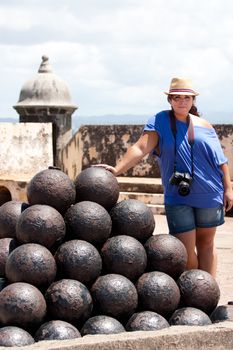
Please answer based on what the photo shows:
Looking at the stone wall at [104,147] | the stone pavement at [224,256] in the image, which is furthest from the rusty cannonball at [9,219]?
the stone wall at [104,147]

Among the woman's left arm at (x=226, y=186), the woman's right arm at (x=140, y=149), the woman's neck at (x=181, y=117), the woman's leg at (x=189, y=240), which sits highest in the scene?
the woman's neck at (x=181, y=117)

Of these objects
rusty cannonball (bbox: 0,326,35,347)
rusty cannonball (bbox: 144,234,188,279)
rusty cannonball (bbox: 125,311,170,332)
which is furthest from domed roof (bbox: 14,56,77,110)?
rusty cannonball (bbox: 0,326,35,347)

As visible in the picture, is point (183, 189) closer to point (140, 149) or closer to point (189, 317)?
point (140, 149)

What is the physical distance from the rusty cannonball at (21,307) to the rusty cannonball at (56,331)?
68mm

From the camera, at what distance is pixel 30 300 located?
3.92 m

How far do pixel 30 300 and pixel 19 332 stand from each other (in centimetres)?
18

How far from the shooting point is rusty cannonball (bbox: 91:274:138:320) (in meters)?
4.10

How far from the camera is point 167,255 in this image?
14.4 ft

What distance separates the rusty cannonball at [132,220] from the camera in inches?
176

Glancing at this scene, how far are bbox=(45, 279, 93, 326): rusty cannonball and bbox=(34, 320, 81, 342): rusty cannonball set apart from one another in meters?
0.07

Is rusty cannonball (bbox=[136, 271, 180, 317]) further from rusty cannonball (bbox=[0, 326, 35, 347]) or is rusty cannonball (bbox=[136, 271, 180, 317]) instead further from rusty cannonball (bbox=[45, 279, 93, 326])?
rusty cannonball (bbox=[0, 326, 35, 347])

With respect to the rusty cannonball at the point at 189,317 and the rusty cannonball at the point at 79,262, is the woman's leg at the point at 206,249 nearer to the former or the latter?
the rusty cannonball at the point at 189,317

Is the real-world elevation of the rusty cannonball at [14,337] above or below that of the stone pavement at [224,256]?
above

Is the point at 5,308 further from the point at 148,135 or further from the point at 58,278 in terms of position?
the point at 148,135
